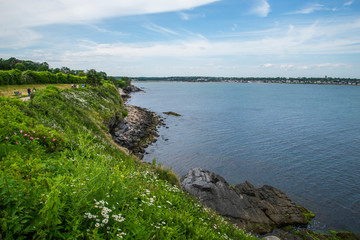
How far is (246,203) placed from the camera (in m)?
17.3

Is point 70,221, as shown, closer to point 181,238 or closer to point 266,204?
point 181,238

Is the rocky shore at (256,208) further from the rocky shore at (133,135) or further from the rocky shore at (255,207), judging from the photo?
the rocky shore at (133,135)

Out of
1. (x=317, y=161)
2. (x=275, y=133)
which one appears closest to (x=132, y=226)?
(x=317, y=161)

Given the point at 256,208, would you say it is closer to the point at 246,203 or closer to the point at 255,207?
the point at 255,207

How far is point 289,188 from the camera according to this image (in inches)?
858

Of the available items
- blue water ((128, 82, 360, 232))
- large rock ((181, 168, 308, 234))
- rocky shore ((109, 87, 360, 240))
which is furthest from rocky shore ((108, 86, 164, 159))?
rocky shore ((109, 87, 360, 240))

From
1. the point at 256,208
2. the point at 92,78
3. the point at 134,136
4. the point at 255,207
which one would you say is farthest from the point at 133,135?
the point at 92,78

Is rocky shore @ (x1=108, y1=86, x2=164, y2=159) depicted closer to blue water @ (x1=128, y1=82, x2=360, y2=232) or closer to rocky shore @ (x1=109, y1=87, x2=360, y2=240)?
blue water @ (x1=128, y1=82, x2=360, y2=232)

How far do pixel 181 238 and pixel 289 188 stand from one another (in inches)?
814

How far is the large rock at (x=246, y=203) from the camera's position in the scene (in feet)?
50.6

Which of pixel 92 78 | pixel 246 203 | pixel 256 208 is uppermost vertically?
pixel 92 78

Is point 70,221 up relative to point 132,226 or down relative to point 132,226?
up

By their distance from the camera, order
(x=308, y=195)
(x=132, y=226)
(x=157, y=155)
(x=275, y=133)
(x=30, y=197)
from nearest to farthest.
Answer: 1. (x=30, y=197)
2. (x=132, y=226)
3. (x=308, y=195)
4. (x=157, y=155)
5. (x=275, y=133)

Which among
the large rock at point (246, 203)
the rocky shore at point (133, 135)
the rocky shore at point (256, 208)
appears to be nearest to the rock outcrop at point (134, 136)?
the rocky shore at point (133, 135)
